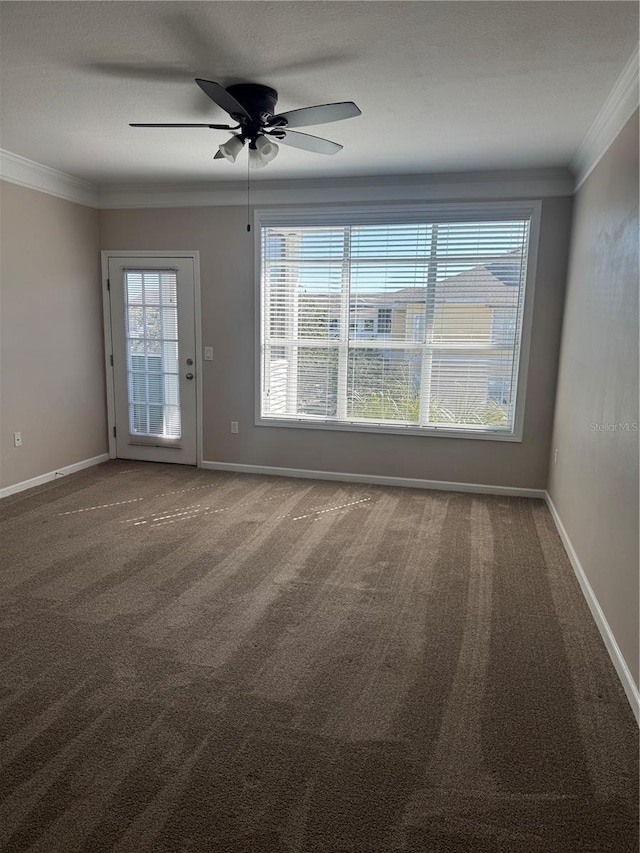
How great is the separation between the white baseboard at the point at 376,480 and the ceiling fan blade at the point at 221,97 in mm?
3042

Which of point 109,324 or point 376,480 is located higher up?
point 109,324

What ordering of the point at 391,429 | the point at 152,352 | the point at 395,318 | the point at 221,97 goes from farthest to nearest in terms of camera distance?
the point at 152,352, the point at 391,429, the point at 395,318, the point at 221,97

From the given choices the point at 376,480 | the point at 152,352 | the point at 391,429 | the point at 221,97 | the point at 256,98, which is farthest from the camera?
the point at 152,352

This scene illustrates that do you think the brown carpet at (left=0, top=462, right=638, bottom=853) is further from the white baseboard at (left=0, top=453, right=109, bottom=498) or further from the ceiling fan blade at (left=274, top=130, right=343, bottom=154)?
the ceiling fan blade at (left=274, top=130, right=343, bottom=154)

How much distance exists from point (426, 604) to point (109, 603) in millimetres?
1610

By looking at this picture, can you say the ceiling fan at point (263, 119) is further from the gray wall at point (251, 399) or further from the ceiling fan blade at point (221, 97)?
the gray wall at point (251, 399)

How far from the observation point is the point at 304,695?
82.8 inches

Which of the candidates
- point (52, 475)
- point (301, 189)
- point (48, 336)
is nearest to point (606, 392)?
point (301, 189)

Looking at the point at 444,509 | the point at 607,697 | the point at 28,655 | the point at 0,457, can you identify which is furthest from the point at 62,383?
the point at 607,697

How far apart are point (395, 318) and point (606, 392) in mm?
2150

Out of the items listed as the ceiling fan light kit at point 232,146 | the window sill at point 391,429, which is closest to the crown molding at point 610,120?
the ceiling fan light kit at point 232,146

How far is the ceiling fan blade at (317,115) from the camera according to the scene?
245 centimetres

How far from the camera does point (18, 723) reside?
1915mm

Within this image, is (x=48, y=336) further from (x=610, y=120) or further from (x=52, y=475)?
(x=610, y=120)
